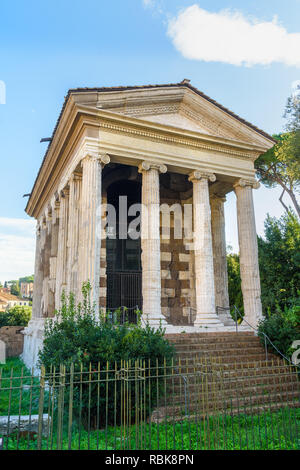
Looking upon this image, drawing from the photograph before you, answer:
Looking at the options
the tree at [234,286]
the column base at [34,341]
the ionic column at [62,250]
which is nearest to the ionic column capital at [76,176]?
the ionic column at [62,250]

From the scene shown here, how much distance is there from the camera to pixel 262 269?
17.4 meters

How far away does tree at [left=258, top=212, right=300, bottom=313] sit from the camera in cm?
1636

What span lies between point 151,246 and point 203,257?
1836 millimetres

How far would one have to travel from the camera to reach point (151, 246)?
1086 cm

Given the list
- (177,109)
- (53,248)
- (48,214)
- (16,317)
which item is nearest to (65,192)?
(53,248)

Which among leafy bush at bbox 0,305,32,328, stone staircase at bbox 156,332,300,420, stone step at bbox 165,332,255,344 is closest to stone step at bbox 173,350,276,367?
stone staircase at bbox 156,332,300,420

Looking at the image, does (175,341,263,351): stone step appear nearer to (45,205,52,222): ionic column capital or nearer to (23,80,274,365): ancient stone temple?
(23,80,274,365): ancient stone temple

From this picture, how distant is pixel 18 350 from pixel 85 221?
1012 cm

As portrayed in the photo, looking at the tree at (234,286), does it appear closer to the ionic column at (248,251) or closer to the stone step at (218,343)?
the ionic column at (248,251)

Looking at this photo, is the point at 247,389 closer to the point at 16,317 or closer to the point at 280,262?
the point at 280,262

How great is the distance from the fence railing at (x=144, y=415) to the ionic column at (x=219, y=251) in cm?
591

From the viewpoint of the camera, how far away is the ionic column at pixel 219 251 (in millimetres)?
14125

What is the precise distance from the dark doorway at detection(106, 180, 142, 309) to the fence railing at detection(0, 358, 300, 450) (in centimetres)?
634
